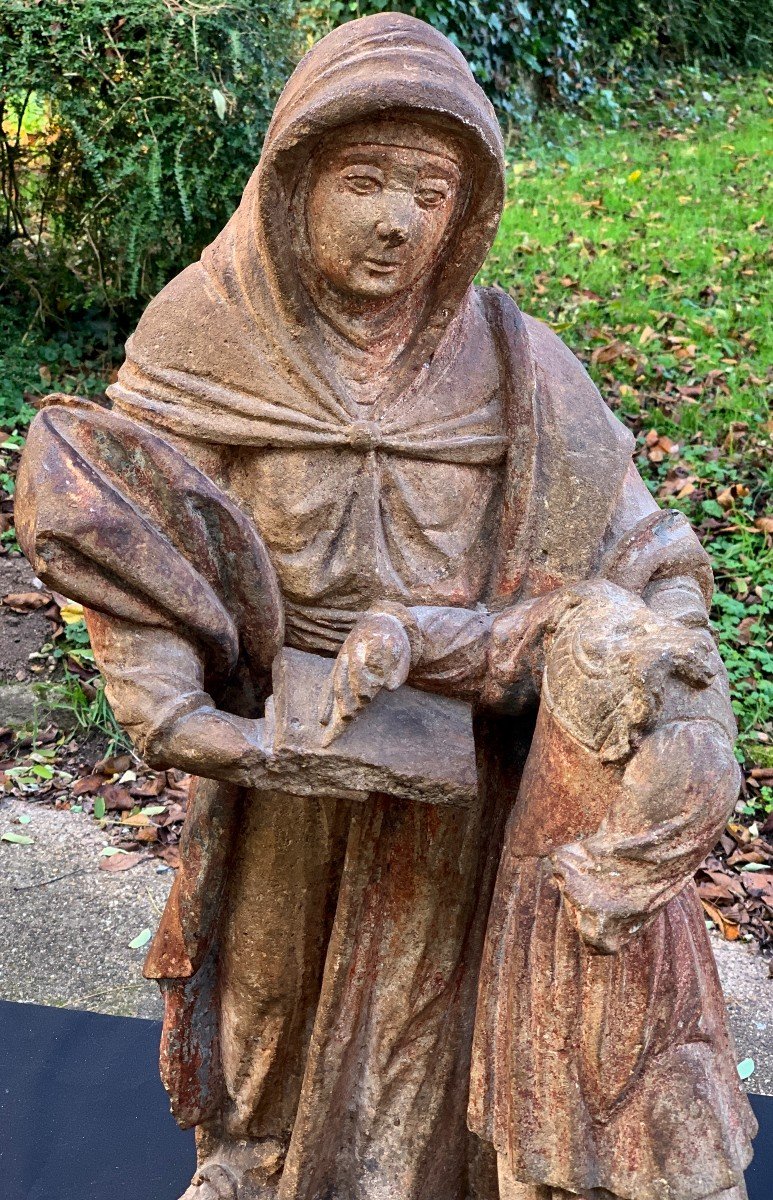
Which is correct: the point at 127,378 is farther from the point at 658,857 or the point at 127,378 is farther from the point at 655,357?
the point at 655,357

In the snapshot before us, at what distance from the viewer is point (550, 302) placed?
23.3ft

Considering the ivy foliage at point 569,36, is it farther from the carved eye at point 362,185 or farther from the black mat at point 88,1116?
the carved eye at point 362,185

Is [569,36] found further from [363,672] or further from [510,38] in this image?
[363,672]

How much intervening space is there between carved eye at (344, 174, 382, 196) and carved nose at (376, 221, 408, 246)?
5cm

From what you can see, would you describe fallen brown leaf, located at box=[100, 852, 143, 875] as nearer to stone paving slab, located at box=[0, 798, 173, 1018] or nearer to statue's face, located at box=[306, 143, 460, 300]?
stone paving slab, located at box=[0, 798, 173, 1018]

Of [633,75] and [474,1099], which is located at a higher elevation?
[633,75]

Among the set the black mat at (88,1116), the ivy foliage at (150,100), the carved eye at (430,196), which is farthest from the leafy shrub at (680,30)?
the carved eye at (430,196)

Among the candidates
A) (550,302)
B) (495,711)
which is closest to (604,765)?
(495,711)

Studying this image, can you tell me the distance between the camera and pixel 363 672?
185 cm

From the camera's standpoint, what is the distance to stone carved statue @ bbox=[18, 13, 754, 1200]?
1.85 m

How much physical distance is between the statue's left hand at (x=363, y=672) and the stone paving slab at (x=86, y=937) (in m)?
2.14

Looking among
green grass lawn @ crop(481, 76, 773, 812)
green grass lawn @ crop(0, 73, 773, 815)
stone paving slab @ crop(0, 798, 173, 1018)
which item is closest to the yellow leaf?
green grass lawn @ crop(0, 73, 773, 815)

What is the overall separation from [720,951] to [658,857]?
2592 mm

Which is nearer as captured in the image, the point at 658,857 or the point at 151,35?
the point at 658,857
